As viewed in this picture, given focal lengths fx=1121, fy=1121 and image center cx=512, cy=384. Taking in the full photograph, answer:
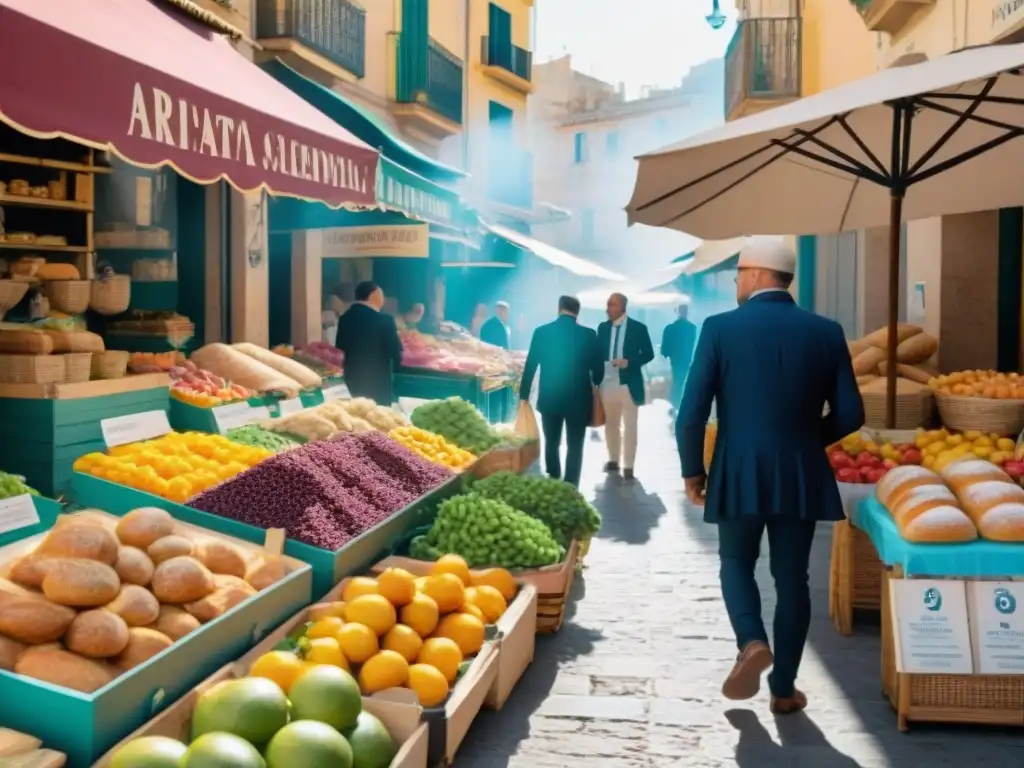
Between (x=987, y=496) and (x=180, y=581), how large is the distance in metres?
3.23

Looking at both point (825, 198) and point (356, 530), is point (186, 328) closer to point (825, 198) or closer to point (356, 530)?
point (356, 530)

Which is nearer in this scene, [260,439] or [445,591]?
[445,591]

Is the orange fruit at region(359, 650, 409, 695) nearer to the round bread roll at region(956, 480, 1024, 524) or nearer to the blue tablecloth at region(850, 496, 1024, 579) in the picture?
the blue tablecloth at region(850, 496, 1024, 579)

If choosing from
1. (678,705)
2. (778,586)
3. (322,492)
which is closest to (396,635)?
(678,705)

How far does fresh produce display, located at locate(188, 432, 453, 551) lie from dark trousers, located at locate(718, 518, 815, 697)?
6.02ft

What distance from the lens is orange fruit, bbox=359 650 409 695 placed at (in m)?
4.08

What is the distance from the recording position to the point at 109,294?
8.15 metres

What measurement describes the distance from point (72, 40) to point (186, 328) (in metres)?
4.87

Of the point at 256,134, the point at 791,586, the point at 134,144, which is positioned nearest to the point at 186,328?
the point at 256,134

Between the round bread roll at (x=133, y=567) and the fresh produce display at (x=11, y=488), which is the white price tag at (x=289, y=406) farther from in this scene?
the round bread roll at (x=133, y=567)

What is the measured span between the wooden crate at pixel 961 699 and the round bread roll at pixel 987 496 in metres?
0.61

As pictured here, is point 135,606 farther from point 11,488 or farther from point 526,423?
point 526,423

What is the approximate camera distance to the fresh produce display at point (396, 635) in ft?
13.4

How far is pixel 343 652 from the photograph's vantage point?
4184 mm
